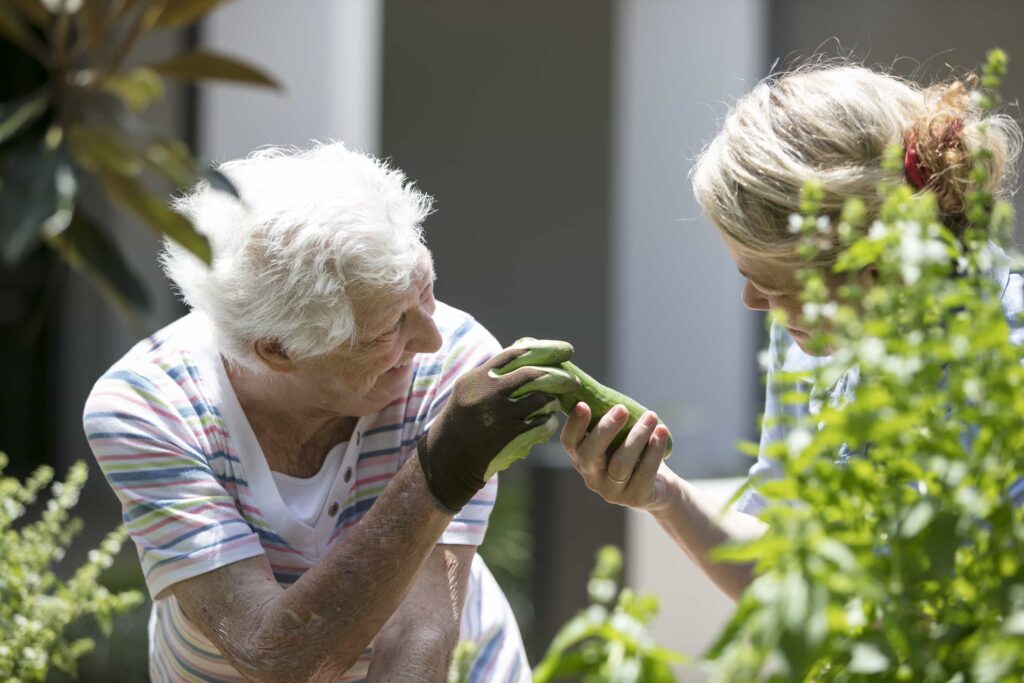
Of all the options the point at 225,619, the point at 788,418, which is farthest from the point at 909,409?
the point at 225,619

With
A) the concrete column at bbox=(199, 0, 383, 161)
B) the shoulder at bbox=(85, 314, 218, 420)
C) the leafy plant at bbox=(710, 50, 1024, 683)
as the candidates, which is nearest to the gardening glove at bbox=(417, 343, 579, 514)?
the shoulder at bbox=(85, 314, 218, 420)

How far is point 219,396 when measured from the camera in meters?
2.13

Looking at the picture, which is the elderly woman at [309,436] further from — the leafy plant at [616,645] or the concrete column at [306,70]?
the concrete column at [306,70]

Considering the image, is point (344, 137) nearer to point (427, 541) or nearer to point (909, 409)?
point (427, 541)

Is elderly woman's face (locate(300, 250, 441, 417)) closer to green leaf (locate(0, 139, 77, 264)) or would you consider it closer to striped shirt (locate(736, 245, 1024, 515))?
striped shirt (locate(736, 245, 1024, 515))

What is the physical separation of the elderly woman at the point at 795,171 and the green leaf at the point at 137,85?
3.74 ft

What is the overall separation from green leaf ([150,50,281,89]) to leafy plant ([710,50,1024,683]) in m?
0.47

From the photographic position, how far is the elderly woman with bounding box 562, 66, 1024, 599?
6.05ft

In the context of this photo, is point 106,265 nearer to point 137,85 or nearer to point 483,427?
point 137,85

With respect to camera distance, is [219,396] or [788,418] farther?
[219,396]

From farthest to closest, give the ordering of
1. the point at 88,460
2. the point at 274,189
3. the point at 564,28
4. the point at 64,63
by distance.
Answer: the point at 88,460 < the point at 564,28 < the point at 274,189 < the point at 64,63

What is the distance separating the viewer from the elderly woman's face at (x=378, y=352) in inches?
78.4

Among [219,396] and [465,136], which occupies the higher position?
[219,396]

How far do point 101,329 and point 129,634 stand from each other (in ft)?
9.73
